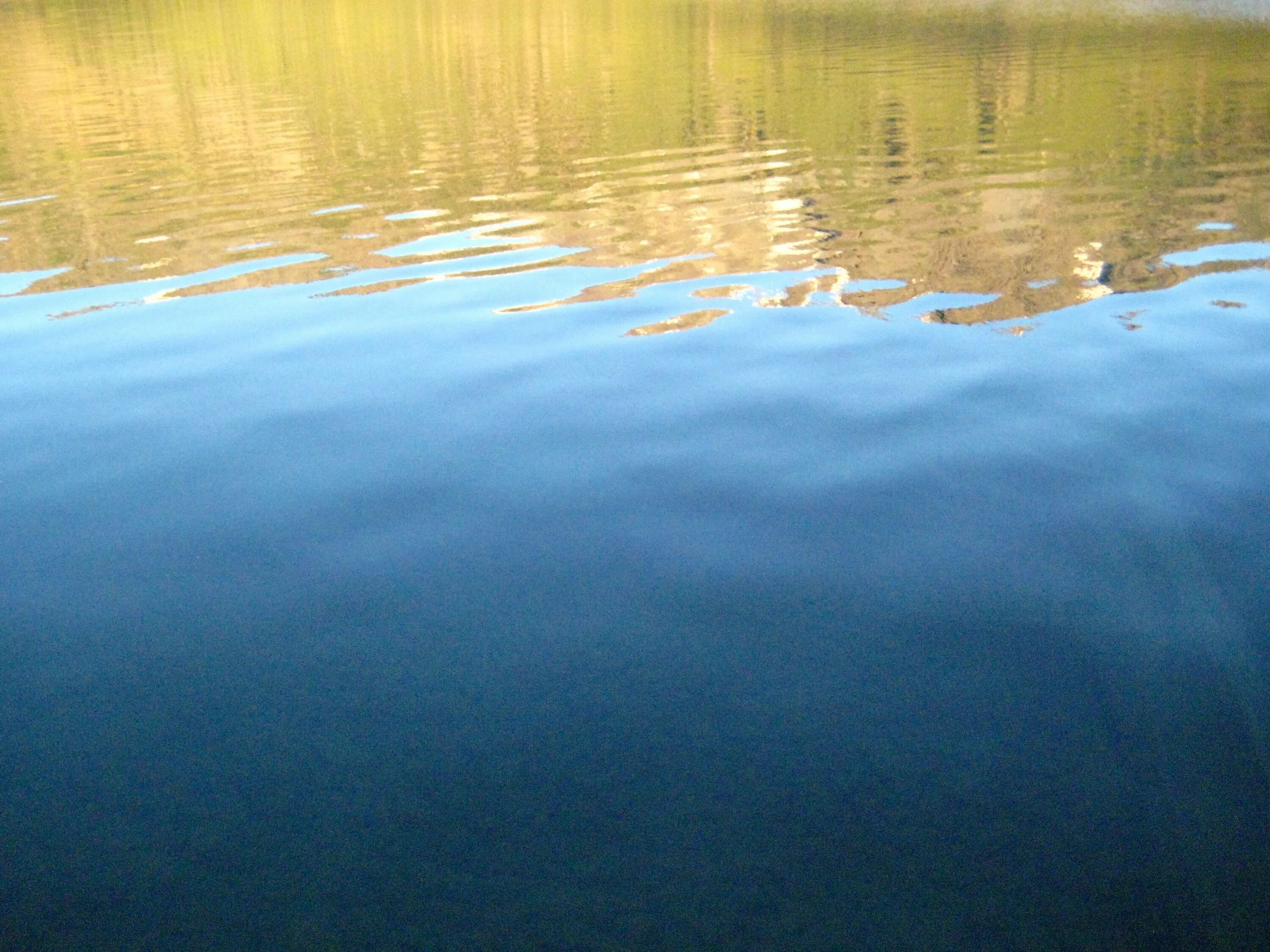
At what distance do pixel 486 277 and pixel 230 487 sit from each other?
6.98m

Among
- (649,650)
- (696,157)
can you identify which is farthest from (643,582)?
(696,157)

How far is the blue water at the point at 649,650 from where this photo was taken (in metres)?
4.80

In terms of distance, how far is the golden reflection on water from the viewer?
645 inches

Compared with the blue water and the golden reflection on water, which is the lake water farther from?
the golden reflection on water

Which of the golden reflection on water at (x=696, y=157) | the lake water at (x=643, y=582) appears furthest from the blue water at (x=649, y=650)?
the golden reflection on water at (x=696, y=157)

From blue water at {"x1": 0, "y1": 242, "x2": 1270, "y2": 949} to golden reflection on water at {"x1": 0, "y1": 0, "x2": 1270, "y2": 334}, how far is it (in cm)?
353

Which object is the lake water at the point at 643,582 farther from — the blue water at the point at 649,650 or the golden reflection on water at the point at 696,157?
the golden reflection on water at the point at 696,157

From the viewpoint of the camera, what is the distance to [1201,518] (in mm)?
7730

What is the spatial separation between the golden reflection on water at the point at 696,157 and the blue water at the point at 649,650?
11.6 feet

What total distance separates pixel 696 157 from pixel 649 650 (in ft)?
67.7

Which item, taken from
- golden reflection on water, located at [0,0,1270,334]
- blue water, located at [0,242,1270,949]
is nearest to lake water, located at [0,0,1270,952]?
blue water, located at [0,242,1270,949]

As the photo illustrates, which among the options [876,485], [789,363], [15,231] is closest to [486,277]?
[789,363]

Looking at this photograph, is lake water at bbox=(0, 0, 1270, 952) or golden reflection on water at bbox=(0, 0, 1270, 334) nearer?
lake water at bbox=(0, 0, 1270, 952)

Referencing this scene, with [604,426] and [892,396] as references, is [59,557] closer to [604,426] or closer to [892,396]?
[604,426]
